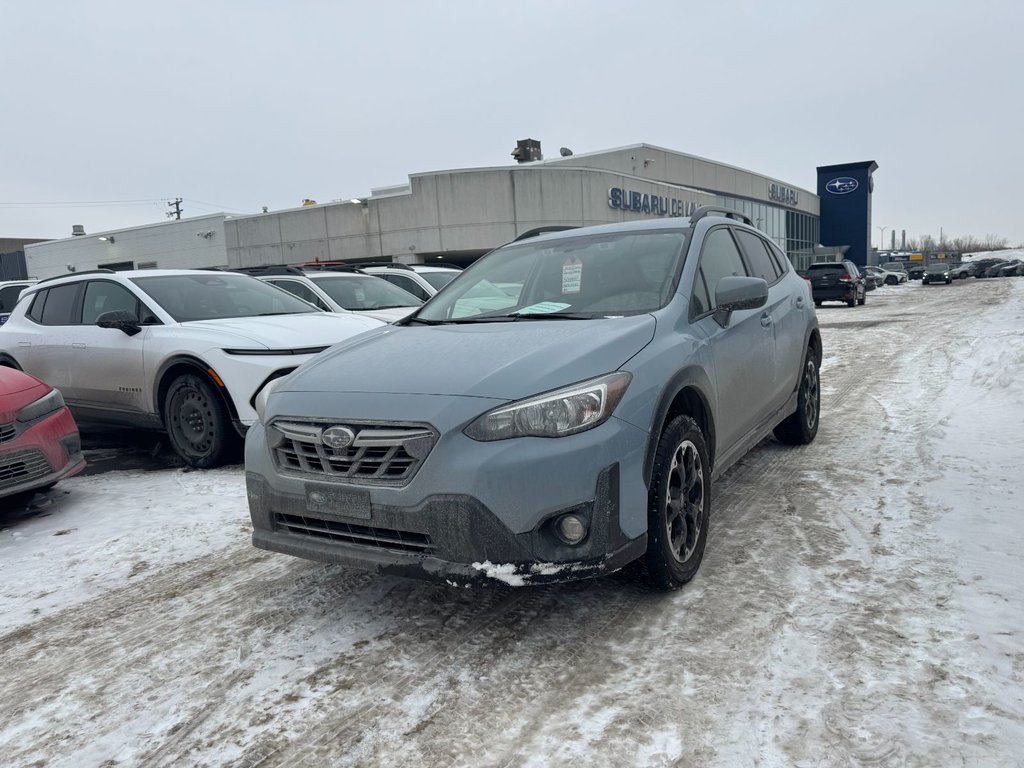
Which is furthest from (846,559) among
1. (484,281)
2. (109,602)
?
(109,602)

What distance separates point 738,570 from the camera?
12.0ft

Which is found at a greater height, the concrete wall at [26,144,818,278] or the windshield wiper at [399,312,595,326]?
the concrete wall at [26,144,818,278]

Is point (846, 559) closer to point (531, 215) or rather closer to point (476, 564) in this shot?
point (476, 564)

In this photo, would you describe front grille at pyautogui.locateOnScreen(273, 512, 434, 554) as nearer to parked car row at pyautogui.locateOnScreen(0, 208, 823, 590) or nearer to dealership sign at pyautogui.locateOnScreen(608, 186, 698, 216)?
parked car row at pyautogui.locateOnScreen(0, 208, 823, 590)

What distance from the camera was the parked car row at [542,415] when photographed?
9.29 feet

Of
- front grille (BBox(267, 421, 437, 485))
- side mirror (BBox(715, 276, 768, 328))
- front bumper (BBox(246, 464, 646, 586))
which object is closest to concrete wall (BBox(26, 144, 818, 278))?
side mirror (BBox(715, 276, 768, 328))

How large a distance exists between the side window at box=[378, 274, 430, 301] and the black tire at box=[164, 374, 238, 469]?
540 cm

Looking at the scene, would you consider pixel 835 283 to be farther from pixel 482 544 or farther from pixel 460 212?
pixel 482 544

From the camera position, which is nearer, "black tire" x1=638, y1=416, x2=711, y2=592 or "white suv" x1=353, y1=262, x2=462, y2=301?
"black tire" x1=638, y1=416, x2=711, y2=592

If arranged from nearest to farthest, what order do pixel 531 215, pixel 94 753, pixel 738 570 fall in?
1. pixel 94 753
2. pixel 738 570
3. pixel 531 215

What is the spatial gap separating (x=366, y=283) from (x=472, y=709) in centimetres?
841

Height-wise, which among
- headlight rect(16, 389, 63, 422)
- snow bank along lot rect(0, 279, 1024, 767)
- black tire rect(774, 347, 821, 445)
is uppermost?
headlight rect(16, 389, 63, 422)

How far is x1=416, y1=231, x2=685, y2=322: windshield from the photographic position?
388 centimetres

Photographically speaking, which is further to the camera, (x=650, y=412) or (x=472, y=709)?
(x=650, y=412)
